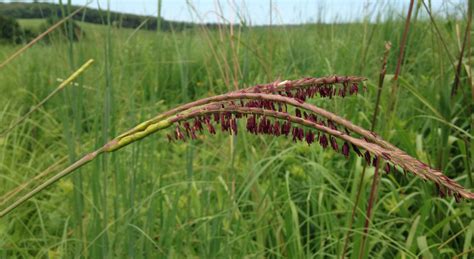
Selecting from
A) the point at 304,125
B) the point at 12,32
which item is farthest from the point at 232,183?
the point at 12,32

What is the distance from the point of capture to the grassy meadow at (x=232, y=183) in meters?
1.24

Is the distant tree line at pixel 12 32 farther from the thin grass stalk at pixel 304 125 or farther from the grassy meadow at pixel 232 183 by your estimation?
the thin grass stalk at pixel 304 125

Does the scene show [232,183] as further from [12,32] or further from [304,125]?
[12,32]

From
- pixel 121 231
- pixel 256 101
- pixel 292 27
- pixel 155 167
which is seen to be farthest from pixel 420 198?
pixel 292 27

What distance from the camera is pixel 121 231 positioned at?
1193 mm

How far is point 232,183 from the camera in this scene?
1.43 metres

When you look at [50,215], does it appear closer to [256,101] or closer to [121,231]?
[121,231]

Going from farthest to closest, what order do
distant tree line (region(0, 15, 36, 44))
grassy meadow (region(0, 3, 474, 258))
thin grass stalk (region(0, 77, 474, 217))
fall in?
1. distant tree line (region(0, 15, 36, 44))
2. grassy meadow (region(0, 3, 474, 258))
3. thin grass stalk (region(0, 77, 474, 217))

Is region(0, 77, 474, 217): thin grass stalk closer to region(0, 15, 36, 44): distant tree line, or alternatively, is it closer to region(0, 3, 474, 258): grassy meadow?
region(0, 3, 474, 258): grassy meadow

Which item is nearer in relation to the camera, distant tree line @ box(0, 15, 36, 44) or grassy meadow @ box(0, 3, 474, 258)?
grassy meadow @ box(0, 3, 474, 258)

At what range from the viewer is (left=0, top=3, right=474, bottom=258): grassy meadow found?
1.24m

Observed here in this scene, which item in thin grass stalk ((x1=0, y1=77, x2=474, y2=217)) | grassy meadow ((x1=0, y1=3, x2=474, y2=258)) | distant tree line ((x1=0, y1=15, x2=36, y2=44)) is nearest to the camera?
thin grass stalk ((x1=0, y1=77, x2=474, y2=217))

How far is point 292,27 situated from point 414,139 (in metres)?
2.77

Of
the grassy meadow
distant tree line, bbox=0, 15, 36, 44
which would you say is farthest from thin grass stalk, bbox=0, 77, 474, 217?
distant tree line, bbox=0, 15, 36, 44
